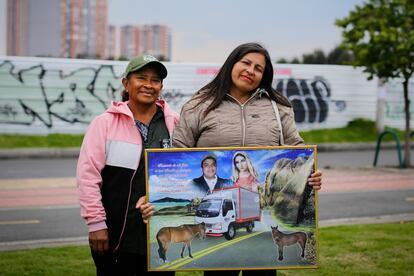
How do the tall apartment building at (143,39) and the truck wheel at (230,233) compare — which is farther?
the tall apartment building at (143,39)

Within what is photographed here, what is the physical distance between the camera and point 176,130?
12.3 feet

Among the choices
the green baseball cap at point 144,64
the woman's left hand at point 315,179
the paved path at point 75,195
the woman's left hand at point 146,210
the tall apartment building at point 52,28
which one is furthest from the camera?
the tall apartment building at point 52,28

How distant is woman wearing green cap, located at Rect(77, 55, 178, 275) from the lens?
12.0 ft

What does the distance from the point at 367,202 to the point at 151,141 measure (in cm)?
738

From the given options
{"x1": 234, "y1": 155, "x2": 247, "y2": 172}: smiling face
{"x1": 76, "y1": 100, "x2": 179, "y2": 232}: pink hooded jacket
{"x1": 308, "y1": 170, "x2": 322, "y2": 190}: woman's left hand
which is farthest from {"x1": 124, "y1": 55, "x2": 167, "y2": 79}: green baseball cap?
{"x1": 308, "y1": 170, "x2": 322, "y2": 190}: woman's left hand

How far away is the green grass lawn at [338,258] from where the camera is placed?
5891 millimetres

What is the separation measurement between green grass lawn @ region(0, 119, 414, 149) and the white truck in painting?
15870mm

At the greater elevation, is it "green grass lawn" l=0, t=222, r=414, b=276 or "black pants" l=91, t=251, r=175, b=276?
"black pants" l=91, t=251, r=175, b=276

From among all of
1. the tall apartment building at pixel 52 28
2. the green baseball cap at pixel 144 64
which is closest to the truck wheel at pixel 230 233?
the green baseball cap at pixel 144 64

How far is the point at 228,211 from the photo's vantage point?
357cm

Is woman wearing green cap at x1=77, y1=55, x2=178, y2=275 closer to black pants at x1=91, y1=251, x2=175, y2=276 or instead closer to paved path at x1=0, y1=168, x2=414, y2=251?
black pants at x1=91, y1=251, x2=175, y2=276

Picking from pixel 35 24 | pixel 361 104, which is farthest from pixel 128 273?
pixel 35 24

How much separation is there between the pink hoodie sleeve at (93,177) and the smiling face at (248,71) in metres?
0.81

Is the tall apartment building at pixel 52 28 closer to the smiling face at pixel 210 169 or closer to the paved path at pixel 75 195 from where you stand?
the paved path at pixel 75 195
